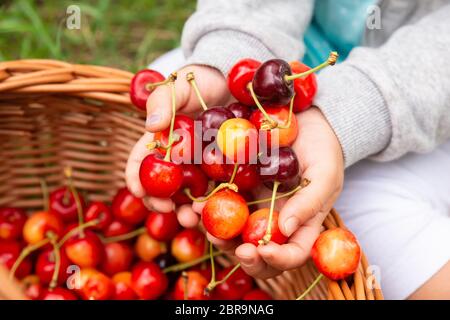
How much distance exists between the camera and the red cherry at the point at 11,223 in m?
1.16

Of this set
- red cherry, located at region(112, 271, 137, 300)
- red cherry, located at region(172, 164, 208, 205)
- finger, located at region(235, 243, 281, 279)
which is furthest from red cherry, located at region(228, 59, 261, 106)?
red cherry, located at region(112, 271, 137, 300)

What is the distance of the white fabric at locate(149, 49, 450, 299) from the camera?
94cm

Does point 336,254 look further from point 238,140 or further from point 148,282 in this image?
point 148,282

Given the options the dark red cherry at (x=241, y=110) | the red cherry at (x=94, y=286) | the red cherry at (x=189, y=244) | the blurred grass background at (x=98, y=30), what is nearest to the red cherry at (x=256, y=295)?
the red cherry at (x=189, y=244)

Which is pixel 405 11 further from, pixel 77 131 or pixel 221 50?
pixel 77 131

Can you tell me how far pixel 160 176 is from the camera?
0.81 meters

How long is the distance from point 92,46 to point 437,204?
116cm

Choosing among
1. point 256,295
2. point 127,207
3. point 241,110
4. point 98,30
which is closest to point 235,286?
point 256,295

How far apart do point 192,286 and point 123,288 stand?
0.13 m

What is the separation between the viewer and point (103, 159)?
117 centimetres

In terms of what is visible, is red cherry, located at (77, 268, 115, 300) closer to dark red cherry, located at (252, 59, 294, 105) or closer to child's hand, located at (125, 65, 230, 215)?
child's hand, located at (125, 65, 230, 215)

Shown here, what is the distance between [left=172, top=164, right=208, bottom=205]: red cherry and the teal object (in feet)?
1.50

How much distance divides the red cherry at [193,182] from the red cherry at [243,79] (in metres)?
0.13
